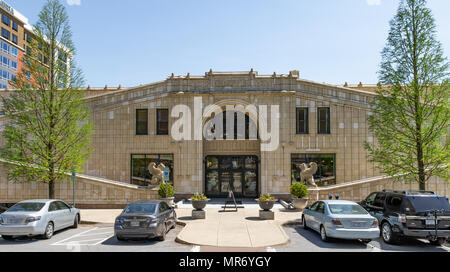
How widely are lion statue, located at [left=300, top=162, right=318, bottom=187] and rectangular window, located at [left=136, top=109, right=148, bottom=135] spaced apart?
41.6ft

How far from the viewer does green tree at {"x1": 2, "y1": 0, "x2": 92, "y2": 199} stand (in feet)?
58.4

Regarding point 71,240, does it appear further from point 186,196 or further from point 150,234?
point 186,196

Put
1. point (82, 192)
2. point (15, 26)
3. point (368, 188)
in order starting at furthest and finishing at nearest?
point (15, 26), point (368, 188), point (82, 192)

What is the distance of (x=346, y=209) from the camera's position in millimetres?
12305

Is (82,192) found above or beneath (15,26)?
beneath

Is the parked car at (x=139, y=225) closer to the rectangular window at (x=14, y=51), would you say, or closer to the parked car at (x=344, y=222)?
the parked car at (x=344, y=222)

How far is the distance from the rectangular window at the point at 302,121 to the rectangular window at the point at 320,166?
1972 mm

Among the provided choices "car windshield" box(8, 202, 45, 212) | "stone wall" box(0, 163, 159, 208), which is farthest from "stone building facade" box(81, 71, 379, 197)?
"car windshield" box(8, 202, 45, 212)

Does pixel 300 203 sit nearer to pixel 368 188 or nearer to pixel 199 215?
pixel 368 188

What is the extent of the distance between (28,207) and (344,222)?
12.4 meters

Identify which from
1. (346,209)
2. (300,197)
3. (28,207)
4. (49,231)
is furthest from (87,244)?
(300,197)

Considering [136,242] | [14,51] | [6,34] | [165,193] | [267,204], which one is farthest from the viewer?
[14,51]

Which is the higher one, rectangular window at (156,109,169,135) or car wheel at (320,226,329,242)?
rectangular window at (156,109,169,135)

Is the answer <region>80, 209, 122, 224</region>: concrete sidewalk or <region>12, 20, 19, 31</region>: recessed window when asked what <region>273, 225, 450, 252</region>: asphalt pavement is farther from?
<region>12, 20, 19, 31</region>: recessed window
